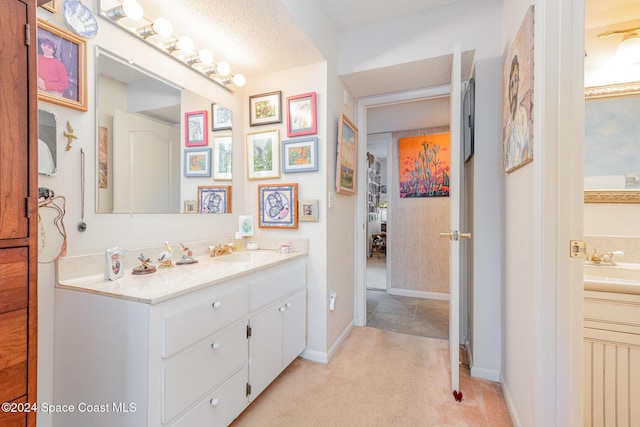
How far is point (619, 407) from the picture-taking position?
1.15 metres

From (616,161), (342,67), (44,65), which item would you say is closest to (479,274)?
(616,161)

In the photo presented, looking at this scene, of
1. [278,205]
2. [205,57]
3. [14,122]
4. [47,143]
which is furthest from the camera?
[278,205]

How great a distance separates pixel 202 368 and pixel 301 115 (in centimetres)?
169

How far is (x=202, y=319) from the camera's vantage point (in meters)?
1.15

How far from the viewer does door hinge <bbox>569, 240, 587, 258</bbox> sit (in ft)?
3.25

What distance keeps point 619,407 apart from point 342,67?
8.23 ft

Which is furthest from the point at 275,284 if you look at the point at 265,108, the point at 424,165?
the point at 424,165

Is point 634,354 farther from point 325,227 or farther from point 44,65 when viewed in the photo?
point 44,65

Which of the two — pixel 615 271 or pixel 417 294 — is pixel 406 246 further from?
pixel 615 271

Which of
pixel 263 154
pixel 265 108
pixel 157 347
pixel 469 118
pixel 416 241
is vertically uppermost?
pixel 265 108

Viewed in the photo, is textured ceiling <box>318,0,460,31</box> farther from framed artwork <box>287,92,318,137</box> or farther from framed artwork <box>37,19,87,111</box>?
framed artwork <box>37,19,87,111</box>

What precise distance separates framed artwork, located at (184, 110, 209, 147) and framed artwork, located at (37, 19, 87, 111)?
59 cm

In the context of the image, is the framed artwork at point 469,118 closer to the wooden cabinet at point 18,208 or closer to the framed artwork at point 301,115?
the framed artwork at point 301,115

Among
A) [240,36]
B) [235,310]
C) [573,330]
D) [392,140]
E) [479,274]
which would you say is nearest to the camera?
[573,330]
